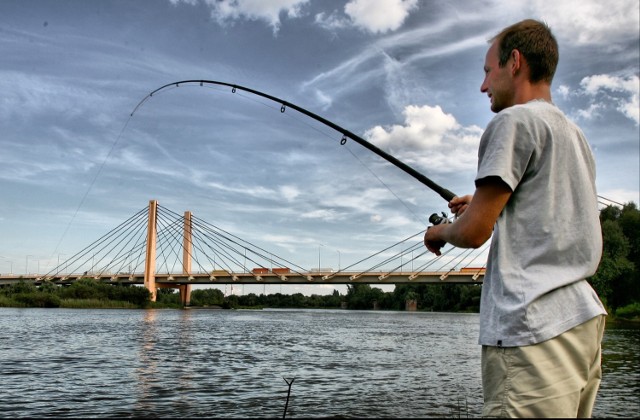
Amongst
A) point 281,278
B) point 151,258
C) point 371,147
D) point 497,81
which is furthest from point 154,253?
point 497,81

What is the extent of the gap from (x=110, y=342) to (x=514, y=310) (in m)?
26.1

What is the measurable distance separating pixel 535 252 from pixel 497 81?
0.60m

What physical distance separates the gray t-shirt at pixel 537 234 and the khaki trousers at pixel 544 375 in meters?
0.03

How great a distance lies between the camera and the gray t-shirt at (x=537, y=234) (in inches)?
67.6

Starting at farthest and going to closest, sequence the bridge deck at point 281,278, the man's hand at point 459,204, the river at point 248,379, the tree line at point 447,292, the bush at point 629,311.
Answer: the bridge deck at point 281,278, the bush at point 629,311, the tree line at point 447,292, the river at point 248,379, the man's hand at point 459,204

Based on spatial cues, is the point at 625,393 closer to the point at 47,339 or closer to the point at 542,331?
the point at 542,331

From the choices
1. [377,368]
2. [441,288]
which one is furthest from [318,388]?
[441,288]

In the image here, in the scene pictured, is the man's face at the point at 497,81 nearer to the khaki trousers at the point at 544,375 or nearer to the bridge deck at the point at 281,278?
the khaki trousers at the point at 544,375

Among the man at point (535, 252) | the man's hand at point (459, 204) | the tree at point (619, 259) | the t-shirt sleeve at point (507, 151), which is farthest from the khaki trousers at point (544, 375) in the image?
the tree at point (619, 259)

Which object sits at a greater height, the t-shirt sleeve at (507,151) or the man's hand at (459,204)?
the t-shirt sleeve at (507,151)

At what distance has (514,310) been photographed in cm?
172

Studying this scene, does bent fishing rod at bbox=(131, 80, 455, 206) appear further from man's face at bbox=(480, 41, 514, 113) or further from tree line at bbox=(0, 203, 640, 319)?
tree line at bbox=(0, 203, 640, 319)

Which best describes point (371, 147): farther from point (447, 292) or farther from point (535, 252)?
point (447, 292)

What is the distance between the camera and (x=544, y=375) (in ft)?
5.49
